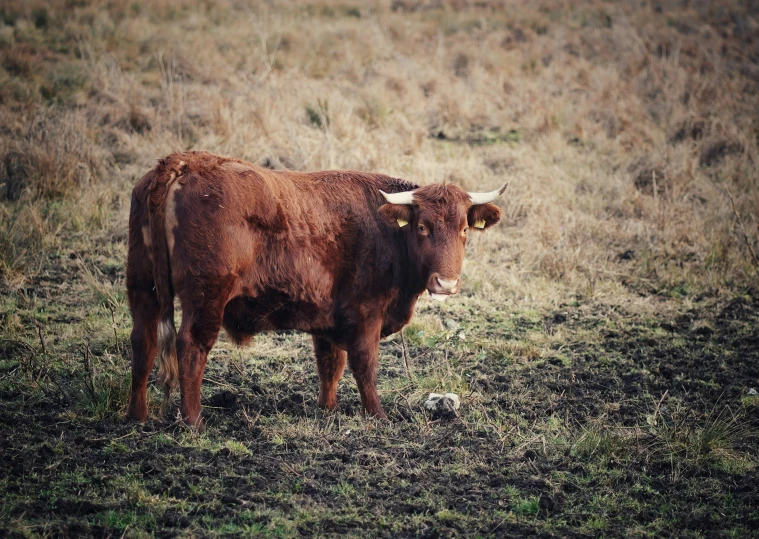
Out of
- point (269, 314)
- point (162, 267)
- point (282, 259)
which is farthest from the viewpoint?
point (269, 314)

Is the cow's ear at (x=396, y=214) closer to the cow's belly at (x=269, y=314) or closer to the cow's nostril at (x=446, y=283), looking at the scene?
the cow's nostril at (x=446, y=283)

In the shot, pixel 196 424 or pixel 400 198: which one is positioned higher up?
pixel 400 198

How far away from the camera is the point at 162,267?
196 inches

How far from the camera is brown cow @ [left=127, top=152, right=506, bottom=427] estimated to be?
→ 196 inches

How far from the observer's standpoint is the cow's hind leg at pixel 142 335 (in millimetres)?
5137

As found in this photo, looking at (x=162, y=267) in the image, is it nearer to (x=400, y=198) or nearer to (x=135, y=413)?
(x=135, y=413)

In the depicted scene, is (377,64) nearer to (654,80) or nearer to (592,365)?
(654,80)

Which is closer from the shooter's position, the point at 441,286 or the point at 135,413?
the point at 135,413

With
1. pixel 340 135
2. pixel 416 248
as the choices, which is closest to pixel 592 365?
pixel 416 248

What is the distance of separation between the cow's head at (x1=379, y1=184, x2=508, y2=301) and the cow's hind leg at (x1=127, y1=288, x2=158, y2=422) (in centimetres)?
172

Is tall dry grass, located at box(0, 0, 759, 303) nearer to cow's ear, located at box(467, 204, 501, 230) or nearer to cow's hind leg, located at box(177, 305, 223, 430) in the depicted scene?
cow's ear, located at box(467, 204, 501, 230)

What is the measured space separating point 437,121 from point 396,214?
25.7ft

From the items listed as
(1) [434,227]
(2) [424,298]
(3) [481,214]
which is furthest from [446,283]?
(2) [424,298]

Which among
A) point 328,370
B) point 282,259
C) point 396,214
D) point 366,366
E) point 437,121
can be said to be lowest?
point 328,370
